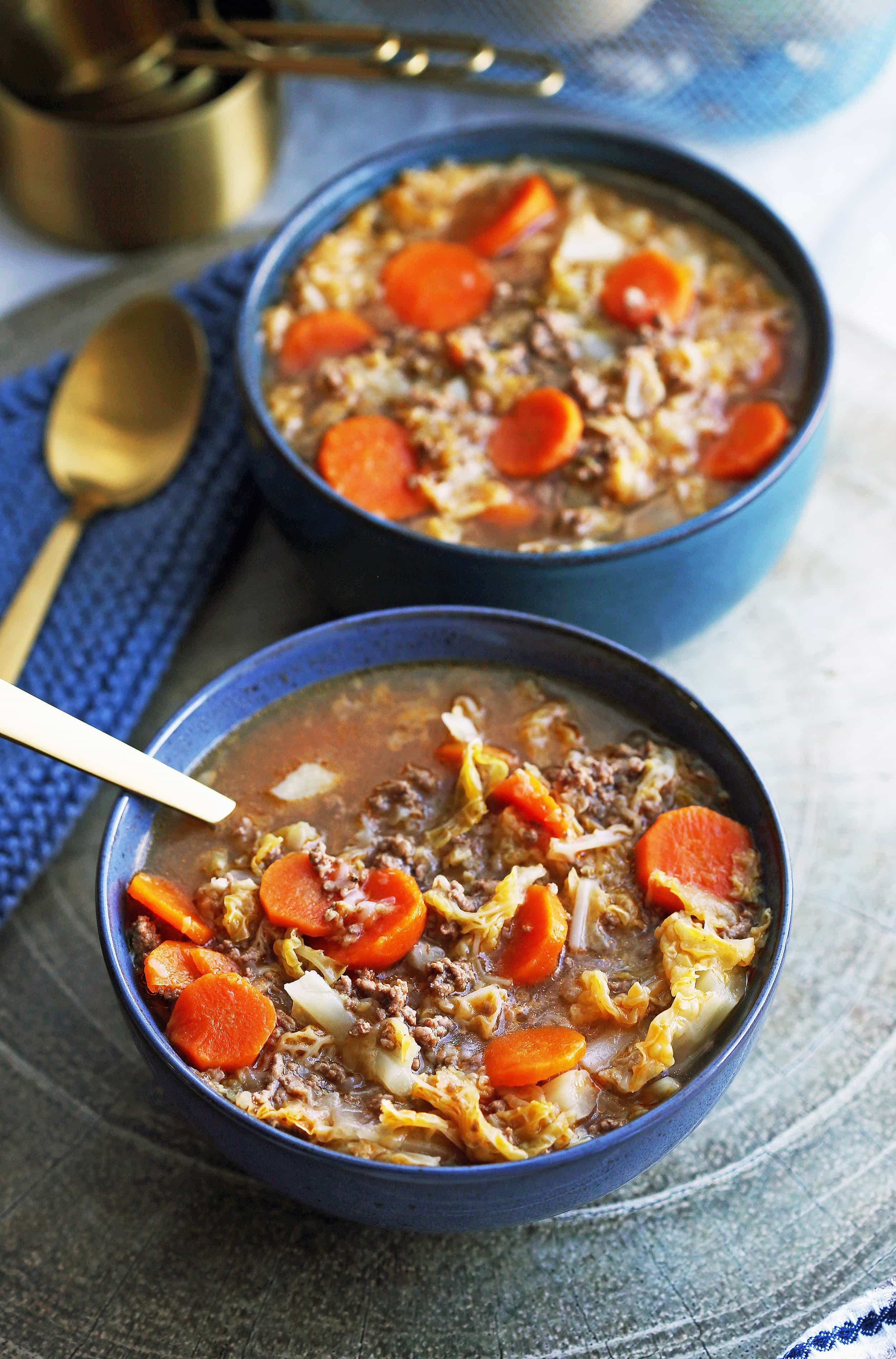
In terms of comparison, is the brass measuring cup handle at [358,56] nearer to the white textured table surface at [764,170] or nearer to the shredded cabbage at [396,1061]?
the white textured table surface at [764,170]

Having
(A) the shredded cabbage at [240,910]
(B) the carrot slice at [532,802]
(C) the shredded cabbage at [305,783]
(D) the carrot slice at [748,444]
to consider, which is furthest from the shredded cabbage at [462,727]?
(D) the carrot slice at [748,444]

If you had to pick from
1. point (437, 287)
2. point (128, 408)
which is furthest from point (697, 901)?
point (128, 408)

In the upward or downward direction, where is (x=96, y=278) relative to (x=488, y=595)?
upward

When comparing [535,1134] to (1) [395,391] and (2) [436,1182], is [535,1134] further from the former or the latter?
(1) [395,391]

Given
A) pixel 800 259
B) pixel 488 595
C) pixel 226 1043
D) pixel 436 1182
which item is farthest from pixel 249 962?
pixel 800 259

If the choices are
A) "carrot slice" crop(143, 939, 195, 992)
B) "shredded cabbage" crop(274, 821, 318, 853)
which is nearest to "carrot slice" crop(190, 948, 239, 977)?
"carrot slice" crop(143, 939, 195, 992)

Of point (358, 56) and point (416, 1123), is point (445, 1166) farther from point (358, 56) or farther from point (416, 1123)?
point (358, 56)
